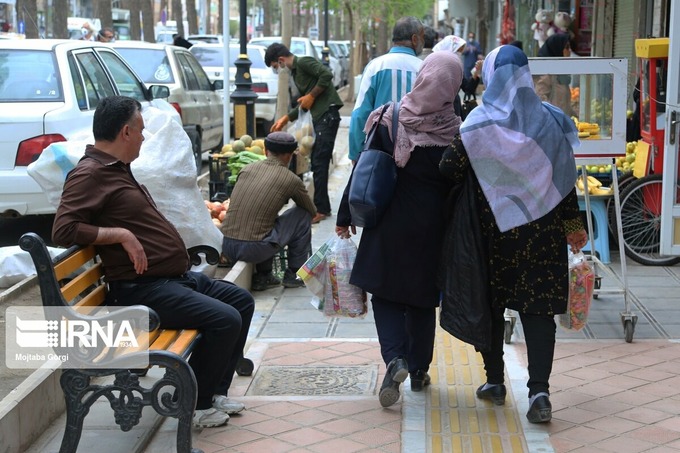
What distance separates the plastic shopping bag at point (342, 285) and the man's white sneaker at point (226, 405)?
0.73m

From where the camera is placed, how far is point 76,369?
404 centimetres

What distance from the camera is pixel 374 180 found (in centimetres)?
485

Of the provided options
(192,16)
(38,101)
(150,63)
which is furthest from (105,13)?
(38,101)

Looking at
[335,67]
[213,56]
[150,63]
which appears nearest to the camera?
[150,63]

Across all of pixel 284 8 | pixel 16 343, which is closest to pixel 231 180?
pixel 16 343

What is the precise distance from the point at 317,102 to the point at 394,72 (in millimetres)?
3316

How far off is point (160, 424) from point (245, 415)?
0.40 m

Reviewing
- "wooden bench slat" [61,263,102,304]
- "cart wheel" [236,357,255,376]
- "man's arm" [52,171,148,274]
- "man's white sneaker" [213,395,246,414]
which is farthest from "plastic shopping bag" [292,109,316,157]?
"man's arm" [52,171,148,274]

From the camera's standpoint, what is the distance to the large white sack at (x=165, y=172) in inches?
219

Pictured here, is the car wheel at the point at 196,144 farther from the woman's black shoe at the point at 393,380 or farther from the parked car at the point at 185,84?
the woman's black shoe at the point at 393,380

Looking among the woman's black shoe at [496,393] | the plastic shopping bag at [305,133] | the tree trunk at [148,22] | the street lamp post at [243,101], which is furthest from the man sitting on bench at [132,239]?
the tree trunk at [148,22]

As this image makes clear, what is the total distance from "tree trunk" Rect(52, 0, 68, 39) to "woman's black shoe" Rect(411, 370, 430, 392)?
2039 cm

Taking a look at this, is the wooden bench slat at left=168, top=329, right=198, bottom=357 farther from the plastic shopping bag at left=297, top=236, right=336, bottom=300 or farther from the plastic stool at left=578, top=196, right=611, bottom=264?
the plastic stool at left=578, top=196, right=611, bottom=264

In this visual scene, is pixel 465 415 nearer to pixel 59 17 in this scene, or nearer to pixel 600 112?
pixel 600 112
